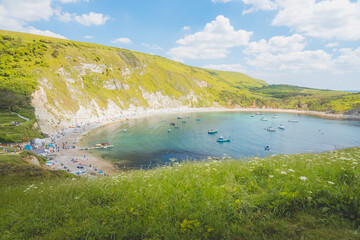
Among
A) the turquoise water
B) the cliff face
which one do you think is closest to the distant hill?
the cliff face

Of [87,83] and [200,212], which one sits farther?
[87,83]

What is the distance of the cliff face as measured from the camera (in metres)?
72.8

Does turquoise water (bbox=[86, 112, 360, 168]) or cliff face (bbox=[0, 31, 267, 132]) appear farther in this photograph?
cliff face (bbox=[0, 31, 267, 132])

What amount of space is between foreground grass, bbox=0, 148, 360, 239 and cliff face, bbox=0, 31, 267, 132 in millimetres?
73584

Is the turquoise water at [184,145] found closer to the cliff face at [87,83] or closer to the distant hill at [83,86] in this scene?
the cliff face at [87,83]

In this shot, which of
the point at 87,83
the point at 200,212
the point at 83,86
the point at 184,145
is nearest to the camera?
the point at 200,212

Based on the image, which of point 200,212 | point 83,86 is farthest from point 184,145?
point 83,86

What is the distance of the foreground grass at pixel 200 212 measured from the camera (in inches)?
137

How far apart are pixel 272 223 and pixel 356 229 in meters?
1.49

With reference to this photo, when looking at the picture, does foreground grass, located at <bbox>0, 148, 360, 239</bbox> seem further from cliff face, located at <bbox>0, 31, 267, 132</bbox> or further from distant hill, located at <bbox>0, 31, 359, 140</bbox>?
cliff face, located at <bbox>0, 31, 267, 132</bbox>

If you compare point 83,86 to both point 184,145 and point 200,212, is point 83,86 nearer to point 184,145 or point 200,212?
point 184,145

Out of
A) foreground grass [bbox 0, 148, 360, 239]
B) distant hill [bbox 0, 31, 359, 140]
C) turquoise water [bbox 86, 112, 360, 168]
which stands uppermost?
distant hill [bbox 0, 31, 359, 140]

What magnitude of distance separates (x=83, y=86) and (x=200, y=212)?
120m

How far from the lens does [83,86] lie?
344 feet
